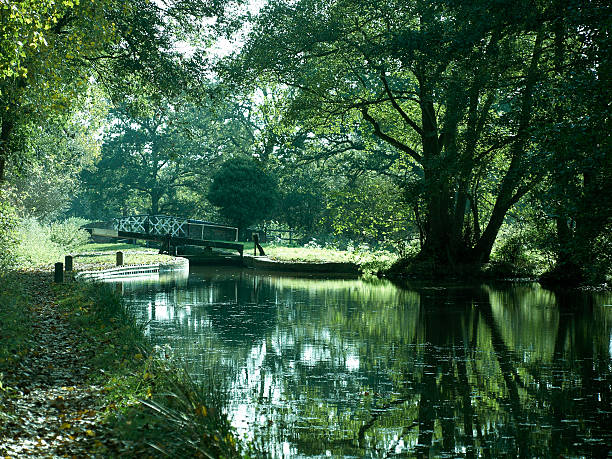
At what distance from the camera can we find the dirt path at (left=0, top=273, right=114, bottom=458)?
5102 mm

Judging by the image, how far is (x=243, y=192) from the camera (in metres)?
37.9

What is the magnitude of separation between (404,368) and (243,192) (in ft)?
97.1

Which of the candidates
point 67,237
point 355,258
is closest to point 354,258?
point 355,258

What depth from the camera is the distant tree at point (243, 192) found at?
1494 inches

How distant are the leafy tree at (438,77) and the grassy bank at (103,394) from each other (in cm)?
783

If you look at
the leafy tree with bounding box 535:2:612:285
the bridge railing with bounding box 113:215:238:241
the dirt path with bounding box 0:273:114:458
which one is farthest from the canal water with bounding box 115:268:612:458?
the bridge railing with bounding box 113:215:238:241

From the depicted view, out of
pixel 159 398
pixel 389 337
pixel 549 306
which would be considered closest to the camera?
pixel 159 398

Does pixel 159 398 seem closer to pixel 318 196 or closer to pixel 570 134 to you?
pixel 570 134

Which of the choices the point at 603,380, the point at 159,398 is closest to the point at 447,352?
the point at 603,380

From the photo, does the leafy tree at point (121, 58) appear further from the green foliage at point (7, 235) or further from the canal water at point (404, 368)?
the canal water at point (404, 368)

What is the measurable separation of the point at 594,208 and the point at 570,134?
1179 mm

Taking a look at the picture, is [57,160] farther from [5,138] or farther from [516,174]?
[516,174]

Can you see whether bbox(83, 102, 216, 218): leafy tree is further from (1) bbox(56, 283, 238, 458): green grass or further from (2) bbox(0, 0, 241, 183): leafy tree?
(1) bbox(56, 283, 238, 458): green grass

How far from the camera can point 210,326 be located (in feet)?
41.0
